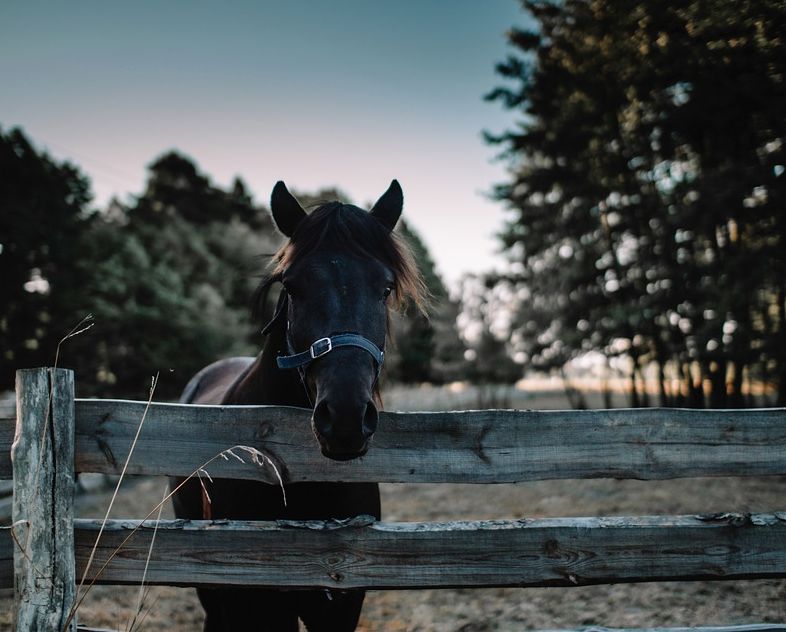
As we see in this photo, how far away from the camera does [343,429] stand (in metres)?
1.61

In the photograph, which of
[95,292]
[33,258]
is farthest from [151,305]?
[33,258]

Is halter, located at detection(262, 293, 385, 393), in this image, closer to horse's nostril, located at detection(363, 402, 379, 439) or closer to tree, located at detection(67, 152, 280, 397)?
horse's nostril, located at detection(363, 402, 379, 439)

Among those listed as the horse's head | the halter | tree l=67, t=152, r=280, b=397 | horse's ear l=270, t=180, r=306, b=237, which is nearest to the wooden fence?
the halter

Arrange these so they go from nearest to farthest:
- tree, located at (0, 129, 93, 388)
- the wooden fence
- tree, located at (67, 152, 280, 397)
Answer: the wooden fence
tree, located at (0, 129, 93, 388)
tree, located at (67, 152, 280, 397)

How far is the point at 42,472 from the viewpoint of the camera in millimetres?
1892

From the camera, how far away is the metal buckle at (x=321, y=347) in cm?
182

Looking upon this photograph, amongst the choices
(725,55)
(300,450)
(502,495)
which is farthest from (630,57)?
(300,450)

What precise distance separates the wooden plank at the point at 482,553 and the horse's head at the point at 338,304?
520 mm

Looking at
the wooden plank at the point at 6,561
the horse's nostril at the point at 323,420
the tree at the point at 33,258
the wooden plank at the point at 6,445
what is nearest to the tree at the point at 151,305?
the tree at the point at 33,258

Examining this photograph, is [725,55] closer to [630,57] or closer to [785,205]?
[785,205]

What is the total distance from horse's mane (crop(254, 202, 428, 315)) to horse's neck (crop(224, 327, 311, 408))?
12.9 inches

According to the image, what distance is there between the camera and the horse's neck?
89.5 inches

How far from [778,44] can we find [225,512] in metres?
8.39

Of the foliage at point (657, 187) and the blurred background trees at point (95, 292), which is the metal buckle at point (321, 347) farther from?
the blurred background trees at point (95, 292)
